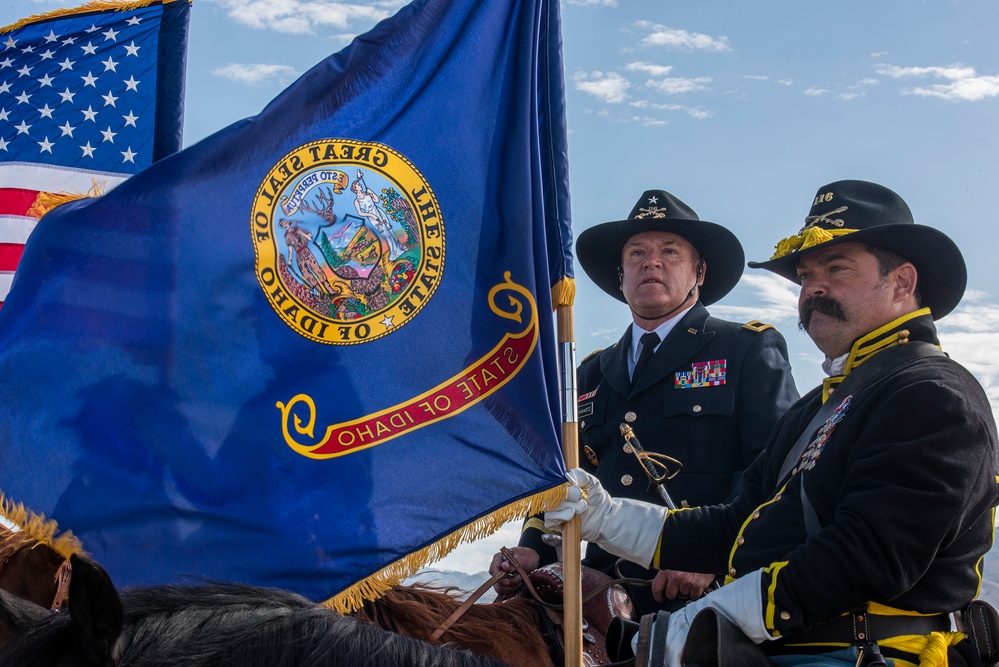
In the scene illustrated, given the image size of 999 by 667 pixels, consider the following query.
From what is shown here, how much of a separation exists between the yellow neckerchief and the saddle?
1.64m

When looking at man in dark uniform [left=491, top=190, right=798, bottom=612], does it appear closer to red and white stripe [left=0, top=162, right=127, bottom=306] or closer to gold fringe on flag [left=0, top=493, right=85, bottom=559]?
gold fringe on flag [left=0, top=493, right=85, bottom=559]

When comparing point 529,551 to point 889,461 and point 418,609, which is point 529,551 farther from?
point 889,461

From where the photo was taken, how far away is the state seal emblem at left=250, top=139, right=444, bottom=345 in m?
4.31

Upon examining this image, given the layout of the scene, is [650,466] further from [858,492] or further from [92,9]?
[92,9]

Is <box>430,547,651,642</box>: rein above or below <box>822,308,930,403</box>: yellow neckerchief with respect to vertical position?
below

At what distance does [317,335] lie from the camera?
169 inches

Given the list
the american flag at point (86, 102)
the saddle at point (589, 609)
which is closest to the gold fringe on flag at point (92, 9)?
the american flag at point (86, 102)

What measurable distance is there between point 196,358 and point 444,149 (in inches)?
54.5

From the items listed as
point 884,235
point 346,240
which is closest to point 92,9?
point 346,240

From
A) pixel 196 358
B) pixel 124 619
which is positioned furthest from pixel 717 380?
pixel 124 619

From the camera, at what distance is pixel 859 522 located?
3.38 metres

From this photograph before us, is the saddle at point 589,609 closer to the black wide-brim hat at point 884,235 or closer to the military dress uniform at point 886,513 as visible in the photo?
the military dress uniform at point 886,513

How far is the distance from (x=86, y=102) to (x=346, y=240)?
4.95 meters

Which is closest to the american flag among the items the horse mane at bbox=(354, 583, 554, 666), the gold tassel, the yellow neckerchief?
the horse mane at bbox=(354, 583, 554, 666)
